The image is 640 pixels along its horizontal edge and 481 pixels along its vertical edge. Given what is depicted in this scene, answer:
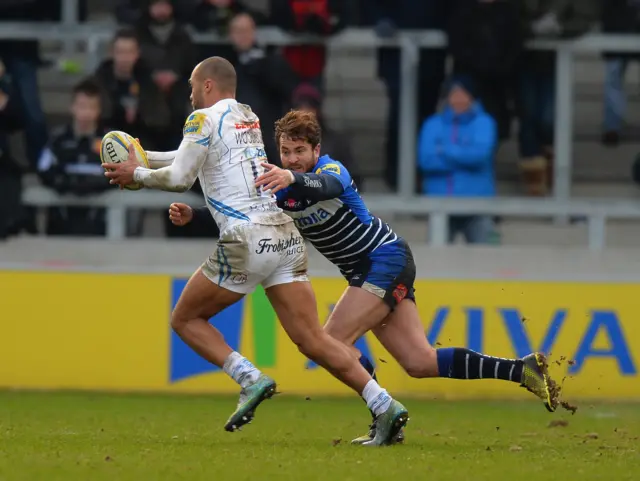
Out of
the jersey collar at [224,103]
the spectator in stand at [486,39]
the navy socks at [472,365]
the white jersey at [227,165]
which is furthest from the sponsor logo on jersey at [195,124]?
the spectator in stand at [486,39]

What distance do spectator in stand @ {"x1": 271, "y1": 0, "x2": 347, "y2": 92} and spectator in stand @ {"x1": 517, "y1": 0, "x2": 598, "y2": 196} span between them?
78.8 inches

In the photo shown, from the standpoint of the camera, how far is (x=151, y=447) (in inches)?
327

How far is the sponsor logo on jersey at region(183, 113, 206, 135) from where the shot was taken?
27.5 feet

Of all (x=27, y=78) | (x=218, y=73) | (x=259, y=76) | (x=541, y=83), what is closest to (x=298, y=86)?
(x=259, y=76)

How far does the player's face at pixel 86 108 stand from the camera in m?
13.4

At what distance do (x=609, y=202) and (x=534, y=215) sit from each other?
2.62 ft

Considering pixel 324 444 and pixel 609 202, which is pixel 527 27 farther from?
pixel 324 444

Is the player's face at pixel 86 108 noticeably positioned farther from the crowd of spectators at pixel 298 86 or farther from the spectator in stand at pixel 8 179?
the spectator in stand at pixel 8 179

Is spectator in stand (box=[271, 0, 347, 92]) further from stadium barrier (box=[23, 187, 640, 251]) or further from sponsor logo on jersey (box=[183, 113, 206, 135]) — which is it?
sponsor logo on jersey (box=[183, 113, 206, 135])

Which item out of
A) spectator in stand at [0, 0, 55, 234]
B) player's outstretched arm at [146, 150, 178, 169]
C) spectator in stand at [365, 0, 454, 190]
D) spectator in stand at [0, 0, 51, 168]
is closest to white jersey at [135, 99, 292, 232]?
player's outstretched arm at [146, 150, 178, 169]

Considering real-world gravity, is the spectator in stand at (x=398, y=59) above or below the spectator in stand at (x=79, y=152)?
above

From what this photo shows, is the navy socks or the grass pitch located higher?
the navy socks

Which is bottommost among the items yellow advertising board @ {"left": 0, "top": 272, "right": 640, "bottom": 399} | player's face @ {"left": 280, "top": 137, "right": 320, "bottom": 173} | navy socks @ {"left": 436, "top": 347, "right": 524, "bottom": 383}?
yellow advertising board @ {"left": 0, "top": 272, "right": 640, "bottom": 399}

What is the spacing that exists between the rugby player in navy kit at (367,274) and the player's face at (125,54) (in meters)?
5.13
